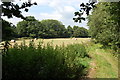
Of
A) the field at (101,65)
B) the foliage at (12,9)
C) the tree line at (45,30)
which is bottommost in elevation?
the field at (101,65)

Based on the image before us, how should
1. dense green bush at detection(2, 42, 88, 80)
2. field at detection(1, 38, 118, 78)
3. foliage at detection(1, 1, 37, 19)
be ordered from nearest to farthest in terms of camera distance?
foliage at detection(1, 1, 37, 19) → dense green bush at detection(2, 42, 88, 80) → field at detection(1, 38, 118, 78)

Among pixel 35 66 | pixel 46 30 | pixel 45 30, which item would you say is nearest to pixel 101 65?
pixel 35 66

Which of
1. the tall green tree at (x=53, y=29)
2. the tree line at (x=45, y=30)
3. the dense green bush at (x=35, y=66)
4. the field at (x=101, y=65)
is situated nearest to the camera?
the dense green bush at (x=35, y=66)

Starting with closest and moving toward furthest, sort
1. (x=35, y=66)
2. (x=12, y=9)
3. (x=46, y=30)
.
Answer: (x=12, y=9)
(x=35, y=66)
(x=46, y=30)

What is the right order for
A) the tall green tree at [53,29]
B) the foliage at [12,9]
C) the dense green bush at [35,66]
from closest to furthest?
the foliage at [12,9] → the dense green bush at [35,66] → the tall green tree at [53,29]

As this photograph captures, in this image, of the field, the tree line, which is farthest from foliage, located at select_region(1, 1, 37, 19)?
the tree line

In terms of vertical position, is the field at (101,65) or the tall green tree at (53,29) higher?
the tall green tree at (53,29)

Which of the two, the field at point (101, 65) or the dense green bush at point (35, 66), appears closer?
the dense green bush at point (35, 66)

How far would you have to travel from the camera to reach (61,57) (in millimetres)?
8812

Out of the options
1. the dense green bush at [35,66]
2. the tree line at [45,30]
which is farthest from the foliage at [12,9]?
the tree line at [45,30]

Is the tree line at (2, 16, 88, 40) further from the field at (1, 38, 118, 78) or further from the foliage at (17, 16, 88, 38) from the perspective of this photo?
the field at (1, 38, 118, 78)

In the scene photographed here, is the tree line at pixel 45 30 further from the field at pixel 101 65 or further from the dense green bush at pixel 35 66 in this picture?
the dense green bush at pixel 35 66

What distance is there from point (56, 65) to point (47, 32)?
94585 millimetres

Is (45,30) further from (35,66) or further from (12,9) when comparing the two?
(12,9)
